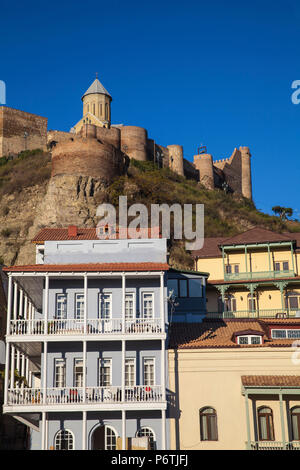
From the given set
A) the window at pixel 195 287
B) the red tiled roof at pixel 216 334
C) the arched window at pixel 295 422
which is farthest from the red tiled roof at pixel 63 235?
the arched window at pixel 295 422

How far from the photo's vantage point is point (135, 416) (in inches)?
1079

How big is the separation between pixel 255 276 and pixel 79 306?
16.7m

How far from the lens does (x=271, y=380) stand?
89.2ft

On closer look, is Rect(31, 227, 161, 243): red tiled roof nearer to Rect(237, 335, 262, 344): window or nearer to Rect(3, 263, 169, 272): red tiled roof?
Rect(3, 263, 169, 272): red tiled roof

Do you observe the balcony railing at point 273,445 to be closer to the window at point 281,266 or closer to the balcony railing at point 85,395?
the balcony railing at point 85,395

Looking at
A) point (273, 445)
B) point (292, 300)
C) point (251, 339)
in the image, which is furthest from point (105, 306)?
point (292, 300)

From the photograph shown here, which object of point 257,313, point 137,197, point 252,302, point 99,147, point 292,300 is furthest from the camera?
point 99,147

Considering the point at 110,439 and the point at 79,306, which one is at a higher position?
the point at 79,306

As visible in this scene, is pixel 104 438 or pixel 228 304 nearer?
pixel 104 438

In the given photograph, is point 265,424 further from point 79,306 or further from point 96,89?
point 96,89

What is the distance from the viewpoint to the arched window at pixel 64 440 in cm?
2712

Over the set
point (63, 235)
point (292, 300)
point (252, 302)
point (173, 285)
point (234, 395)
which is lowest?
point (234, 395)

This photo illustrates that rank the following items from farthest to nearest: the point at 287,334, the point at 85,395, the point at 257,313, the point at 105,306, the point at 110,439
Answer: the point at 257,313 < the point at 287,334 < the point at 105,306 < the point at 110,439 < the point at 85,395
